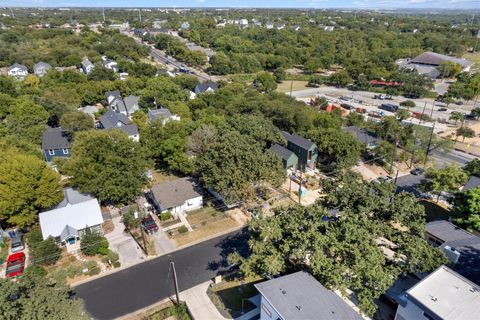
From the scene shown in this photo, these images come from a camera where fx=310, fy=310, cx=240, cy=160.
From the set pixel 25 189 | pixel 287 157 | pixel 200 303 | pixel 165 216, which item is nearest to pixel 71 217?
pixel 25 189

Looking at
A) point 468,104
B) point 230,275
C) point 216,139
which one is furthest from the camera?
point 468,104

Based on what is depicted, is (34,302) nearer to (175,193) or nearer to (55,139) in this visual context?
(175,193)

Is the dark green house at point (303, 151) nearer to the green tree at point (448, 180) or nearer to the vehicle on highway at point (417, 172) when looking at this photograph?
the vehicle on highway at point (417, 172)

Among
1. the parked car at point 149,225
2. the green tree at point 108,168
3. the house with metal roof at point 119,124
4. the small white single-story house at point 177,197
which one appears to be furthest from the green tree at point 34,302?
the house with metal roof at point 119,124

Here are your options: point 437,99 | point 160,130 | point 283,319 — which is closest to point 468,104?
point 437,99

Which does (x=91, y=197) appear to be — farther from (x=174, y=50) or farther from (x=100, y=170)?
(x=174, y=50)

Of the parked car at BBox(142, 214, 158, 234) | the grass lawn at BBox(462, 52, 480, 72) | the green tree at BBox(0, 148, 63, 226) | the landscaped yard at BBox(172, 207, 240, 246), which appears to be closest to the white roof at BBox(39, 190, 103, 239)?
the green tree at BBox(0, 148, 63, 226)
